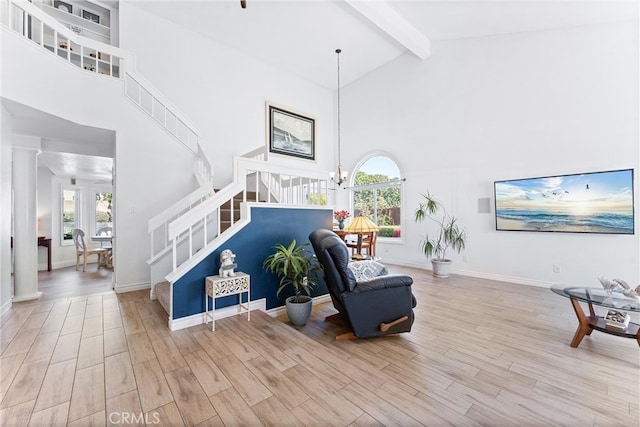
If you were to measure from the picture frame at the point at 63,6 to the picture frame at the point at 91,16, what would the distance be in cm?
20

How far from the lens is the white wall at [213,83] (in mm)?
5023

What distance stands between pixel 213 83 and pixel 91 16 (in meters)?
2.53

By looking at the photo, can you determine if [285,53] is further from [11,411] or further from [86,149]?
[11,411]

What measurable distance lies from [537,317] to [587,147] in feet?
9.91

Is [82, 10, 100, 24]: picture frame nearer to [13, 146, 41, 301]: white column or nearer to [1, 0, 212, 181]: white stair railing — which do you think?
[1, 0, 212, 181]: white stair railing

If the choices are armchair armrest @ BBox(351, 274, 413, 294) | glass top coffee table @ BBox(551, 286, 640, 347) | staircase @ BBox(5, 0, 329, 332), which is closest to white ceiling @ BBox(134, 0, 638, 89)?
staircase @ BBox(5, 0, 329, 332)

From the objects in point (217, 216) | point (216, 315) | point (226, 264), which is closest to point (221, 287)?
point (226, 264)

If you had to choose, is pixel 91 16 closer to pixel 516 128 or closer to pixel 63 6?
pixel 63 6

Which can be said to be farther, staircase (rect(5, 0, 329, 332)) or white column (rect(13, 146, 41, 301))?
white column (rect(13, 146, 41, 301))

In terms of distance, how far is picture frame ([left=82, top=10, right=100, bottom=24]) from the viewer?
204 inches

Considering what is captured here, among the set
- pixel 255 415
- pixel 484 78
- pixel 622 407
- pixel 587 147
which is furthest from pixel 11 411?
pixel 484 78

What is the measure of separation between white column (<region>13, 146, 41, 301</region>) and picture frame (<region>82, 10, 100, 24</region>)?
11.0ft

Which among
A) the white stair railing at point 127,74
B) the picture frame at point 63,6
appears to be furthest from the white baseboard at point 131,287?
the picture frame at point 63,6

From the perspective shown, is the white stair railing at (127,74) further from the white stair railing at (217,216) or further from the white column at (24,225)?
the white column at (24,225)
